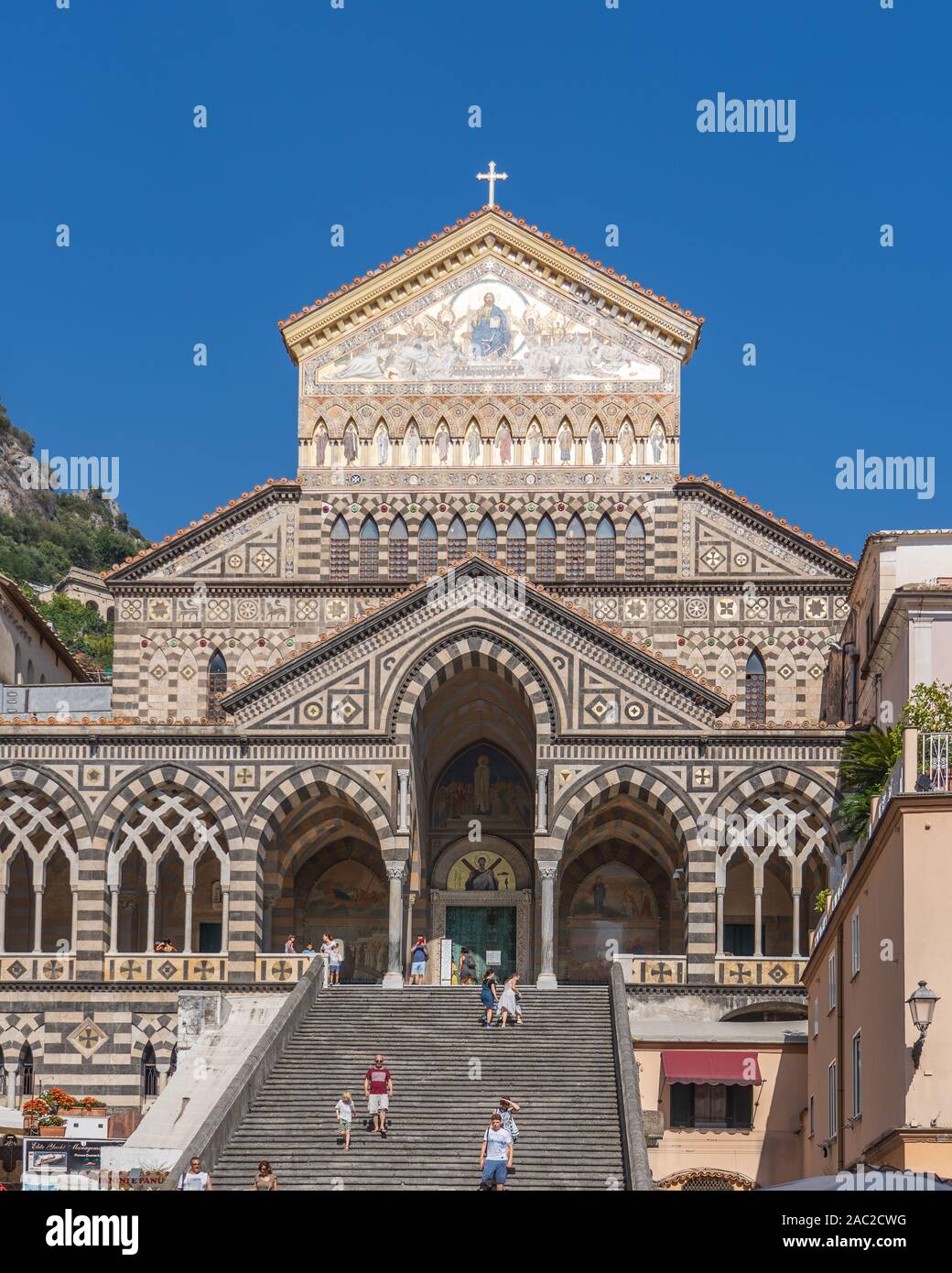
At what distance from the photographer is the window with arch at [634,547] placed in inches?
2415

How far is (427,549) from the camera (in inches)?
2427

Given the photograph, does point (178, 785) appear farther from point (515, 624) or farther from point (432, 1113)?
point (432, 1113)

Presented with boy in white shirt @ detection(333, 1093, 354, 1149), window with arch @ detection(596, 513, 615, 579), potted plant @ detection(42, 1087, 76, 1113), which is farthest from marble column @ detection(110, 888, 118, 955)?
window with arch @ detection(596, 513, 615, 579)

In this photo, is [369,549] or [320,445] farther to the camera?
[320,445]

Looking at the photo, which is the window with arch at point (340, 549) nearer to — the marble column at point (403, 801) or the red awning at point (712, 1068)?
the marble column at point (403, 801)

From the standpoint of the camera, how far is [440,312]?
62.6m

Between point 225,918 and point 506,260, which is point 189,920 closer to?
point 225,918

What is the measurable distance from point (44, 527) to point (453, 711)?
102 metres

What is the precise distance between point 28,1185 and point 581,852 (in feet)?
76.1

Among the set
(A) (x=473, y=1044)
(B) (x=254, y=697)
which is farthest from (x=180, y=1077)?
(B) (x=254, y=697)

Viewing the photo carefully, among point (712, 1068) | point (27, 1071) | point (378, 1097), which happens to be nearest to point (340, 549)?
point (27, 1071)


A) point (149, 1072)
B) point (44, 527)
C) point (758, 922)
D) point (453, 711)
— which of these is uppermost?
point (44, 527)

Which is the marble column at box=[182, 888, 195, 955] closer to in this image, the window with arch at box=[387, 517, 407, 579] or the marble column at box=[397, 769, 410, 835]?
the marble column at box=[397, 769, 410, 835]

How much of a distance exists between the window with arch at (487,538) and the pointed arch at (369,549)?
280 centimetres
